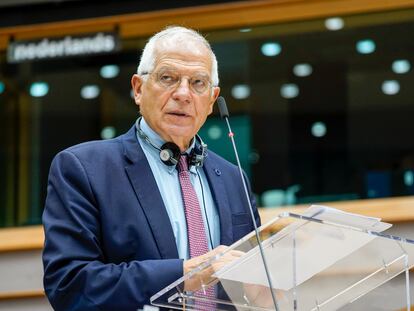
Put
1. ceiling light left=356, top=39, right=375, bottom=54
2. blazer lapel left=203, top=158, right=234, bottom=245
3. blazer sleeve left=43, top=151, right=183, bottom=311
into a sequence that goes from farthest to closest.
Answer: ceiling light left=356, top=39, right=375, bottom=54 < blazer lapel left=203, top=158, right=234, bottom=245 < blazer sleeve left=43, top=151, right=183, bottom=311

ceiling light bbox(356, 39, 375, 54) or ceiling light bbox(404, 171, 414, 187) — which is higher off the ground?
ceiling light bbox(356, 39, 375, 54)

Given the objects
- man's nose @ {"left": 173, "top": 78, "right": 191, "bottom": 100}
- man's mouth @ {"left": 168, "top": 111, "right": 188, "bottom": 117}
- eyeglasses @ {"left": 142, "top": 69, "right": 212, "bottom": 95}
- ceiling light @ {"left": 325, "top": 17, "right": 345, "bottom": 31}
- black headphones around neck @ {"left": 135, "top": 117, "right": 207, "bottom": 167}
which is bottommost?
black headphones around neck @ {"left": 135, "top": 117, "right": 207, "bottom": 167}

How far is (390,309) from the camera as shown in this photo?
2.66 meters

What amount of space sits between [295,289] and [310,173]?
332cm

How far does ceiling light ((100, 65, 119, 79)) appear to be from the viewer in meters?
6.34

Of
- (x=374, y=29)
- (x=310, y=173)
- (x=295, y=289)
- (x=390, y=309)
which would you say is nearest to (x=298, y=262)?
(x=295, y=289)

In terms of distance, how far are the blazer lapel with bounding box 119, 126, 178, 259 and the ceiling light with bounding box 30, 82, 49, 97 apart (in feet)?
11.8

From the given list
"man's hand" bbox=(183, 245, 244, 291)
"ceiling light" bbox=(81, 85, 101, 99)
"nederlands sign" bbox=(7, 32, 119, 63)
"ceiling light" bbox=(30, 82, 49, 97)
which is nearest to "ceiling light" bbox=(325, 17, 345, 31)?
"nederlands sign" bbox=(7, 32, 119, 63)

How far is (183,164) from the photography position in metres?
2.99

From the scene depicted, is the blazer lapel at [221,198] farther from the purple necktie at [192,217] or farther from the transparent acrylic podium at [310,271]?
the transparent acrylic podium at [310,271]

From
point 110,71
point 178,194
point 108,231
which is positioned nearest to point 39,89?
point 110,71

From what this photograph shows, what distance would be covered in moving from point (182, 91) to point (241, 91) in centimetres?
307

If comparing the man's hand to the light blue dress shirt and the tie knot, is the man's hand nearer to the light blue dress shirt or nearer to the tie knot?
the light blue dress shirt

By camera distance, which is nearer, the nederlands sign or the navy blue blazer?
the navy blue blazer
